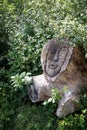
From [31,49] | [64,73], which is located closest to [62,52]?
[64,73]

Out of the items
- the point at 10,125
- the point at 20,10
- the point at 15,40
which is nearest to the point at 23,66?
the point at 15,40

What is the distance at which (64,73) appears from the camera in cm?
435

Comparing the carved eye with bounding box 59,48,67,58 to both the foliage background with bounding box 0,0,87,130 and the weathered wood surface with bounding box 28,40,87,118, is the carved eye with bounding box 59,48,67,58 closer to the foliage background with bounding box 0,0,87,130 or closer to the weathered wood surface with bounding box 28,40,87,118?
the weathered wood surface with bounding box 28,40,87,118

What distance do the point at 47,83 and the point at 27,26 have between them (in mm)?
1494

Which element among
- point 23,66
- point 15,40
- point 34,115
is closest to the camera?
point 34,115

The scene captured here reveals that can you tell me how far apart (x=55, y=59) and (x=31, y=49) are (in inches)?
34.0

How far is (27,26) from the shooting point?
5656 millimetres

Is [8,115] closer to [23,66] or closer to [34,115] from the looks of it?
[34,115]

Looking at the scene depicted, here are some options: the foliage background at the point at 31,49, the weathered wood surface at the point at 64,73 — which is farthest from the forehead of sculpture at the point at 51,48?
Answer: the foliage background at the point at 31,49

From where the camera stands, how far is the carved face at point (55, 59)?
4.42m

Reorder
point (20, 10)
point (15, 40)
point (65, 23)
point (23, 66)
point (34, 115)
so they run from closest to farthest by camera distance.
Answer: point (65, 23)
point (34, 115)
point (23, 66)
point (15, 40)
point (20, 10)

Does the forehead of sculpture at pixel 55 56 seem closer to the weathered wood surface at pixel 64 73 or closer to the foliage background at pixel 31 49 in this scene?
the weathered wood surface at pixel 64 73

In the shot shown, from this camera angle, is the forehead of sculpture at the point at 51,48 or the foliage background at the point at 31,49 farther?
the forehead of sculpture at the point at 51,48

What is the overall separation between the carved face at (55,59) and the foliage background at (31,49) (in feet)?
0.66
